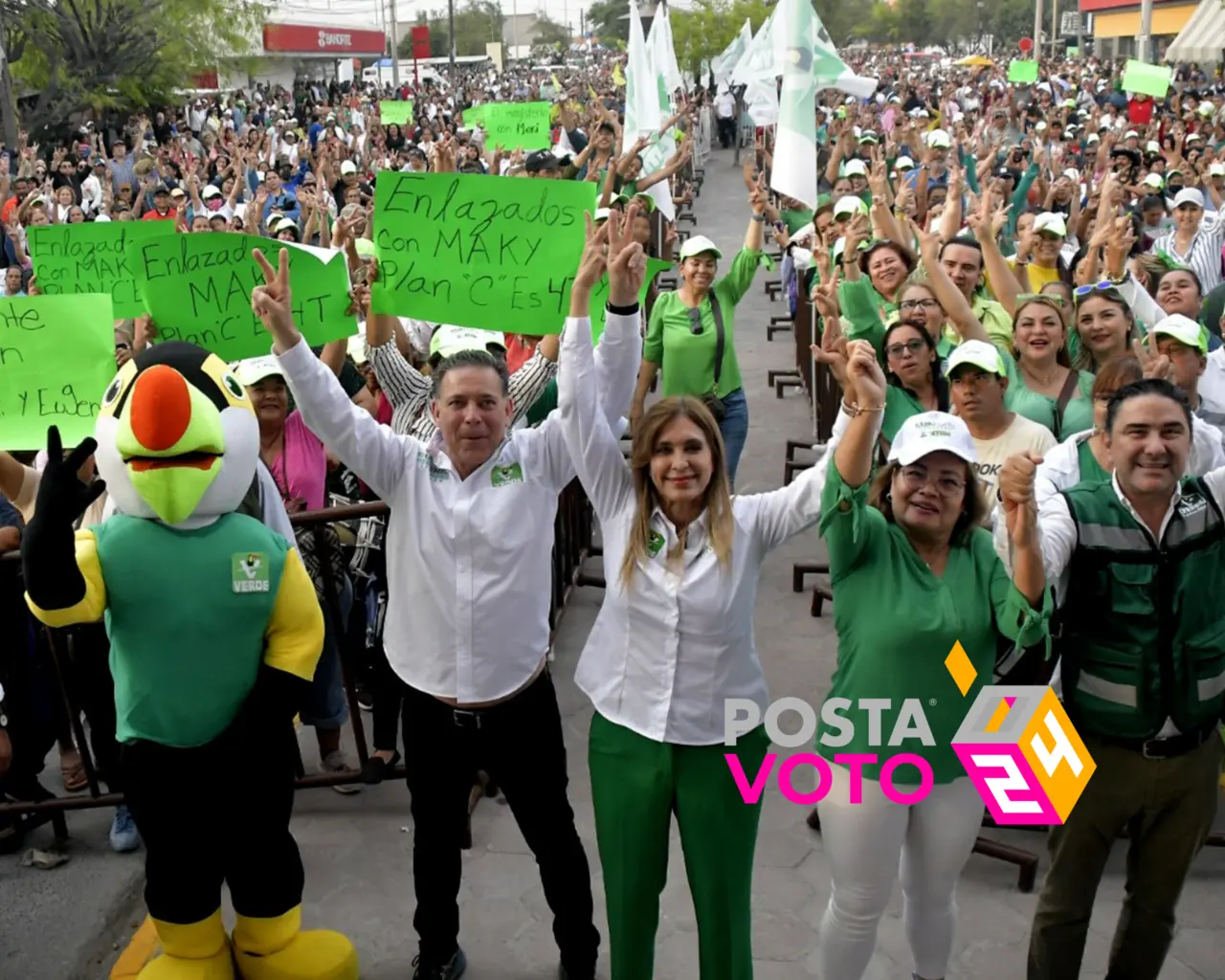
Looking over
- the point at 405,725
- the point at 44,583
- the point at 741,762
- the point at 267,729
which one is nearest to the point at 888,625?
the point at 741,762

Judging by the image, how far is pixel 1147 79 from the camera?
16641 mm

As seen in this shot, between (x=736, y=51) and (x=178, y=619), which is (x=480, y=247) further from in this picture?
(x=736, y=51)

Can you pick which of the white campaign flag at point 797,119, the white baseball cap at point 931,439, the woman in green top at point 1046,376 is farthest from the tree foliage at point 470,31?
the white baseball cap at point 931,439

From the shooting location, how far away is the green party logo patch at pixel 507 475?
3.67m

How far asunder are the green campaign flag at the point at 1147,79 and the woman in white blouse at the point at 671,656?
15.2 m

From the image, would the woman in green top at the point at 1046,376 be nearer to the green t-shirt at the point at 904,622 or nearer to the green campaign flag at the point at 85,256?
the green t-shirt at the point at 904,622

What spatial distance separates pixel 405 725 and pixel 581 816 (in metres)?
1.38

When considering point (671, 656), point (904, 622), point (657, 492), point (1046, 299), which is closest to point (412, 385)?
point (657, 492)

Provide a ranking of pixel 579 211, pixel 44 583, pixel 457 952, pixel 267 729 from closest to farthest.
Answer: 1. pixel 44 583
2. pixel 267 729
3. pixel 457 952
4. pixel 579 211

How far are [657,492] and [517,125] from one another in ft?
37.1

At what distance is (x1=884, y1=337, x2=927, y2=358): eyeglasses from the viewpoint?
523 centimetres

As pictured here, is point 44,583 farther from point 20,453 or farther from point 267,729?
point 20,453

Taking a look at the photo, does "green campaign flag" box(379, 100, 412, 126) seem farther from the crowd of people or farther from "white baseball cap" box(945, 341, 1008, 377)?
"white baseball cap" box(945, 341, 1008, 377)

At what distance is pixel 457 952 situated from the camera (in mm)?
4082
